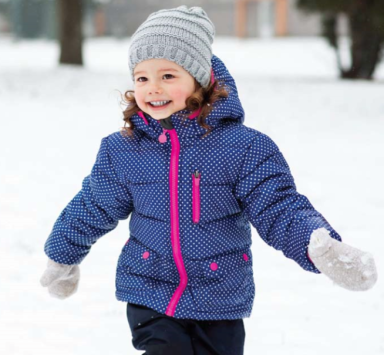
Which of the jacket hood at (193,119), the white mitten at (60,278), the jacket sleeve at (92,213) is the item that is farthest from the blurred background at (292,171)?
the white mitten at (60,278)

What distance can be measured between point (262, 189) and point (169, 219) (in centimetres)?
30

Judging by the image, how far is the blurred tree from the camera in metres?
16.8

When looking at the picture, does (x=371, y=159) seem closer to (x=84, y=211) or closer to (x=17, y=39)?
(x=84, y=211)

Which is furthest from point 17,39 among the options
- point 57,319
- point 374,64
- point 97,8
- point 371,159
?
point 57,319

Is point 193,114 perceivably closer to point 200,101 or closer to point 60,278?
point 200,101

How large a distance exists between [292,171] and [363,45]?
11718 mm

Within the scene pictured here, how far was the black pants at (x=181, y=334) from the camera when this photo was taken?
2332 mm

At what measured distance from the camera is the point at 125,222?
539cm

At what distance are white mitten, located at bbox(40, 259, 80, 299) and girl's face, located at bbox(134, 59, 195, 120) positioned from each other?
0.65 m

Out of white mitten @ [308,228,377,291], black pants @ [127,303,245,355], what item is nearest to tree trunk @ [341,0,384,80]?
black pants @ [127,303,245,355]

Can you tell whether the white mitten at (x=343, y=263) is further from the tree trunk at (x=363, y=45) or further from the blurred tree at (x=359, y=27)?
the tree trunk at (x=363, y=45)

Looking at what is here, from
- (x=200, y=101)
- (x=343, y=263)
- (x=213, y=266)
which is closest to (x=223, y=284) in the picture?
(x=213, y=266)

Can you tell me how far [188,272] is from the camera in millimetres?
2361

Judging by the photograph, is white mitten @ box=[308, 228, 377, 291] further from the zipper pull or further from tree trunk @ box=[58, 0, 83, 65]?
tree trunk @ box=[58, 0, 83, 65]
